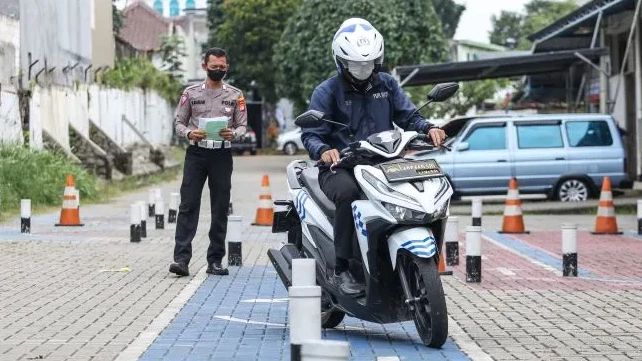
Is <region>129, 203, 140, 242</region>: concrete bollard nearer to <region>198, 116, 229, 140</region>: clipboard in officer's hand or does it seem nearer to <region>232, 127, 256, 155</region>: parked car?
<region>198, 116, 229, 140</region>: clipboard in officer's hand

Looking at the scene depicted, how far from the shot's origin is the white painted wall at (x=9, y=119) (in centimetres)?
2755

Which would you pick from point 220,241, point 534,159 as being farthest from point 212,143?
point 534,159

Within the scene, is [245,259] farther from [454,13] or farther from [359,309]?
[454,13]

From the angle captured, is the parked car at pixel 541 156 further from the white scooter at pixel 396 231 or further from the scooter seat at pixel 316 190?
the white scooter at pixel 396 231

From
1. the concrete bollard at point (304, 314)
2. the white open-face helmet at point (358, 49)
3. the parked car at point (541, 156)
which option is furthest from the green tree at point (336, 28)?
the concrete bollard at point (304, 314)

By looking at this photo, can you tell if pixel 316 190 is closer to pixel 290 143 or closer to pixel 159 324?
pixel 159 324

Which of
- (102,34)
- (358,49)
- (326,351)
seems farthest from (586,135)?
(326,351)

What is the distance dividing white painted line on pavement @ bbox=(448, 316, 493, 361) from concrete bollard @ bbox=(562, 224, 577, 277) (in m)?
3.57

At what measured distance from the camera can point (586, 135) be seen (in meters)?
28.1

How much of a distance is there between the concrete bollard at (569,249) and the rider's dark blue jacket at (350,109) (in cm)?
418

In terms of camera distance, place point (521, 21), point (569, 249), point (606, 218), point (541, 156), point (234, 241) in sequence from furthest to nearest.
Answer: point (521, 21)
point (541, 156)
point (606, 218)
point (234, 241)
point (569, 249)

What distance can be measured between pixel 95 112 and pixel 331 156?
31.0 meters

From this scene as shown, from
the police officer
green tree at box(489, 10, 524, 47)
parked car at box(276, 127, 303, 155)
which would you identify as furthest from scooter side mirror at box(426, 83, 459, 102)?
green tree at box(489, 10, 524, 47)

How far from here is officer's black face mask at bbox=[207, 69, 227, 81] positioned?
1377cm
